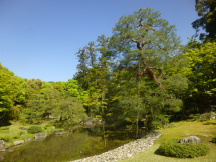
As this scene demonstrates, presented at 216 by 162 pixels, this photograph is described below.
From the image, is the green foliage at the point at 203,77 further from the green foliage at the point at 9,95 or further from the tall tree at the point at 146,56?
the green foliage at the point at 9,95

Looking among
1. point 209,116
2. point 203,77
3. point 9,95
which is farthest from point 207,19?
point 9,95

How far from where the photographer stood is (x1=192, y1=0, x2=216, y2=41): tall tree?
19.6 metres

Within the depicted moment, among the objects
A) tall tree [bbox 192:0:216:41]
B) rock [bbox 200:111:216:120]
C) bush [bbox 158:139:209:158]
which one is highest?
tall tree [bbox 192:0:216:41]

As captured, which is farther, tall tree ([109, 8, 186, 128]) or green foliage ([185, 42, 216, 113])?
green foliage ([185, 42, 216, 113])

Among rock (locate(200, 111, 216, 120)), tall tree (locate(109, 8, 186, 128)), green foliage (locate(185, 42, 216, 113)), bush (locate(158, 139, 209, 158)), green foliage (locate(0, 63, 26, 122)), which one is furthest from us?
green foliage (locate(0, 63, 26, 122))

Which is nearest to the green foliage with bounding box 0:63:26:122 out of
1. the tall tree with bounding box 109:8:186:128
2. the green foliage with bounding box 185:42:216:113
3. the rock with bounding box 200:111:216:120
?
the tall tree with bounding box 109:8:186:128

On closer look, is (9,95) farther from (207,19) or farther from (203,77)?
(207,19)

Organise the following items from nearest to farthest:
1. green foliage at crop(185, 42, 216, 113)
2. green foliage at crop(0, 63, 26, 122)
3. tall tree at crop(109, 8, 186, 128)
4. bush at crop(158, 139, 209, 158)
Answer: bush at crop(158, 139, 209, 158)
tall tree at crop(109, 8, 186, 128)
green foliage at crop(185, 42, 216, 113)
green foliage at crop(0, 63, 26, 122)

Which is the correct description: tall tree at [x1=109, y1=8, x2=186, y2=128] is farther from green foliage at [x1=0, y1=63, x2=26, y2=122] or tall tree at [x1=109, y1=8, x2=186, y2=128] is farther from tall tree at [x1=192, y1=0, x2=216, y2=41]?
green foliage at [x1=0, y1=63, x2=26, y2=122]

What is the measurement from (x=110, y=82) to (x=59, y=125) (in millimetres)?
14881

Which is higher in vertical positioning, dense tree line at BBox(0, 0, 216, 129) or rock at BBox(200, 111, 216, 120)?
dense tree line at BBox(0, 0, 216, 129)

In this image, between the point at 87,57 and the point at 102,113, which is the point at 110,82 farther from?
the point at 87,57

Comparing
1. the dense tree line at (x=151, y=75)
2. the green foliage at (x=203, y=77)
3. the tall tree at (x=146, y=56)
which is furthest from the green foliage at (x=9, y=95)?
the green foliage at (x=203, y=77)

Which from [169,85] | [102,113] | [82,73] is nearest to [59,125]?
[102,113]
